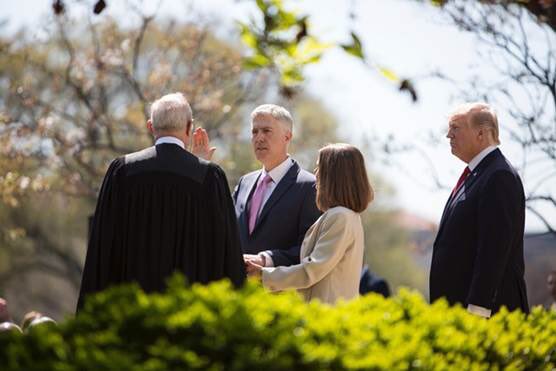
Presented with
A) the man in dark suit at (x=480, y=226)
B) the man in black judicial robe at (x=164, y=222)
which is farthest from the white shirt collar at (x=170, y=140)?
the man in dark suit at (x=480, y=226)

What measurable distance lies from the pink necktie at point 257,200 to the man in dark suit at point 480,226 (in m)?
1.28

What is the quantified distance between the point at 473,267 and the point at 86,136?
19.0 meters

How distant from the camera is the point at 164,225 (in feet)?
22.9

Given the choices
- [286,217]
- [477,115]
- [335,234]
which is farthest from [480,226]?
[286,217]

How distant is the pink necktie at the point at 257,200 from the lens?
26.3ft

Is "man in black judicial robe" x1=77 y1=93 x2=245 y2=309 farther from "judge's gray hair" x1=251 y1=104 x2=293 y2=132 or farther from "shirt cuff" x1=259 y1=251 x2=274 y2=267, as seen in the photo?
"judge's gray hair" x1=251 y1=104 x2=293 y2=132

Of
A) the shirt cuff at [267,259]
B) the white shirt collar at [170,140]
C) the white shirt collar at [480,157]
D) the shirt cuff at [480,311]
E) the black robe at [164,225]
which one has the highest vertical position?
the white shirt collar at [170,140]

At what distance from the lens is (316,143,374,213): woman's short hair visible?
7109mm

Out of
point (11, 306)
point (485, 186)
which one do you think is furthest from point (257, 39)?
point (11, 306)

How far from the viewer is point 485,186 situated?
24.1 feet

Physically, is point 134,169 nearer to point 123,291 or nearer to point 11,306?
point 123,291

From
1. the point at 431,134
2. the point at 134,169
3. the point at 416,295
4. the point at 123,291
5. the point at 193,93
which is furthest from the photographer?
the point at 193,93

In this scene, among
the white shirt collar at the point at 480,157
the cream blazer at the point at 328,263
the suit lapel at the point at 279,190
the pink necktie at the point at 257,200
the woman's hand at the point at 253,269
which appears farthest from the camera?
the pink necktie at the point at 257,200

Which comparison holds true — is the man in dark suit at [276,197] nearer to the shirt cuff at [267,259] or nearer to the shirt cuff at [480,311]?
the shirt cuff at [267,259]
